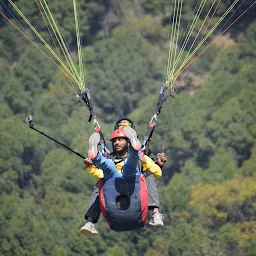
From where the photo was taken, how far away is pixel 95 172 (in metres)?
12.7

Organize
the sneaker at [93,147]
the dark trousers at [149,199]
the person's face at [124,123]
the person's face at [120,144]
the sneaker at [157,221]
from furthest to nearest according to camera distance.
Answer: the person's face at [124,123] < the dark trousers at [149,199] < the sneaker at [157,221] < the person's face at [120,144] < the sneaker at [93,147]

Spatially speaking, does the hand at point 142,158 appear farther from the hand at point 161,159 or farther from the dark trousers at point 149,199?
the dark trousers at point 149,199

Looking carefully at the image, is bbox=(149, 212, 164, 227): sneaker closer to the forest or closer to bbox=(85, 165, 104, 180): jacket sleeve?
bbox=(85, 165, 104, 180): jacket sleeve

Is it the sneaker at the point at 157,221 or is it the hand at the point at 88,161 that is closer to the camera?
the hand at the point at 88,161


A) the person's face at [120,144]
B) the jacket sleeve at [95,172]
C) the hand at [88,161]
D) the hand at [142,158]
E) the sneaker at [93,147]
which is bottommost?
the sneaker at [93,147]

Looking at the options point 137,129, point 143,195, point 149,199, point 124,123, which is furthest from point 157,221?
point 137,129

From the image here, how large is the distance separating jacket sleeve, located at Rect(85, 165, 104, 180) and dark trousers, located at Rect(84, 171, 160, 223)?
0.61 m

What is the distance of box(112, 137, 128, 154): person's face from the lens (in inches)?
514

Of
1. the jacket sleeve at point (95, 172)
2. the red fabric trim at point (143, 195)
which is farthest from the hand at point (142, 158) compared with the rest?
the jacket sleeve at point (95, 172)

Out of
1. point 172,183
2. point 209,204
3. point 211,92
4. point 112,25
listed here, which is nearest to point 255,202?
point 209,204

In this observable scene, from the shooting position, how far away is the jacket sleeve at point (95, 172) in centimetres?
1266

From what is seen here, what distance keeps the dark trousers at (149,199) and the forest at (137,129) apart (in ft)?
47.3

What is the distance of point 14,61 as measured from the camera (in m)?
85.7

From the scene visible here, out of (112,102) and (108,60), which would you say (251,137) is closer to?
(112,102)
